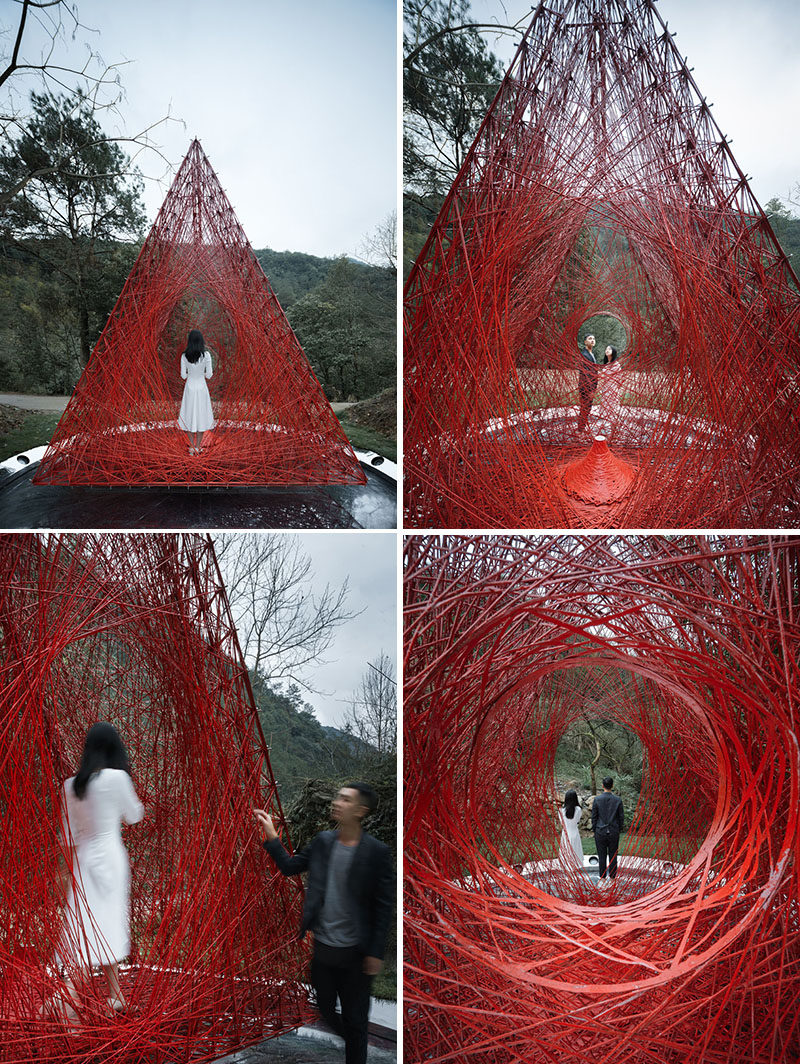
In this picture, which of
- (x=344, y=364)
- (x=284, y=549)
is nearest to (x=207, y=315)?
(x=344, y=364)

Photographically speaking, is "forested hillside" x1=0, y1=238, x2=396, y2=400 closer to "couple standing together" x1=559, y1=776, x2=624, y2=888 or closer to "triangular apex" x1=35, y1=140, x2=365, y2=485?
"triangular apex" x1=35, y1=140, x2=365, y2=485

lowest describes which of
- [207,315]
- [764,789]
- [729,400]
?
[764,789]

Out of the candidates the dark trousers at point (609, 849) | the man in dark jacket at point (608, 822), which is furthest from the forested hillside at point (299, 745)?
the dark trousers at point (609, 849)

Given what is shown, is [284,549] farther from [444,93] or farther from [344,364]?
[444,93]

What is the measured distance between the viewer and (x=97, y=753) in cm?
233

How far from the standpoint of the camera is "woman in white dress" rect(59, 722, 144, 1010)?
7.68 ft

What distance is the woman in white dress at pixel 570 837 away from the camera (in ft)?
16.7

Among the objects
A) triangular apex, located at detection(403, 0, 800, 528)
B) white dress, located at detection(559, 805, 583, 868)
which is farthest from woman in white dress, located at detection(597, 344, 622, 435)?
white dress, located at detection(559, 805, 583, 868)

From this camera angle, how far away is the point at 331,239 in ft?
18.2

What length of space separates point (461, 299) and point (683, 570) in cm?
148

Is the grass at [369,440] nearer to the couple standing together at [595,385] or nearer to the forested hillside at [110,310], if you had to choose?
the forested hillside at [110,310]

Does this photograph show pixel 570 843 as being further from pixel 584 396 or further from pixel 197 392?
pixel 197 392

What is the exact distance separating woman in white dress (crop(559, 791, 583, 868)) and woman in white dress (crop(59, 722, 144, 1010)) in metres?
3.59

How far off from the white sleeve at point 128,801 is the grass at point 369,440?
2.98m
